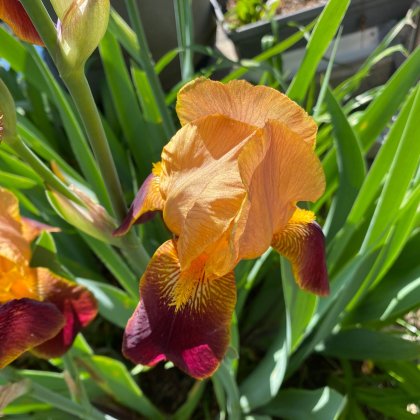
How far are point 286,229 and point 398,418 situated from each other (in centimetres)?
49

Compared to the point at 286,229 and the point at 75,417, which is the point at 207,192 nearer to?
the point at 286,229

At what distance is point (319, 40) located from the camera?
2.42 ft

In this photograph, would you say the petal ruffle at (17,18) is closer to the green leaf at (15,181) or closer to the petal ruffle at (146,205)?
the petal ruffle at (146,205)

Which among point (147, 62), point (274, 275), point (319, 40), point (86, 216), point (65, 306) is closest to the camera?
point (86, 216)

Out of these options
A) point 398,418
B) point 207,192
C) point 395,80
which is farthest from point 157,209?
point 398,418

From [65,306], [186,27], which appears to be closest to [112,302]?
[65,306]

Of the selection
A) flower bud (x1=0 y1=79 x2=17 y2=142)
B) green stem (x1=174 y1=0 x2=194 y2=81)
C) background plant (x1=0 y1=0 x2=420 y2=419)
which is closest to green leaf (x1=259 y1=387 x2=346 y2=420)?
background plant (x1=0 y1=0 x2=420 y2=419)

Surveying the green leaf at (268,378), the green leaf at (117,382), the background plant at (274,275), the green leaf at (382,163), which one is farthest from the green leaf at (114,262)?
the green leaf at (382,163)

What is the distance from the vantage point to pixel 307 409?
75 cm

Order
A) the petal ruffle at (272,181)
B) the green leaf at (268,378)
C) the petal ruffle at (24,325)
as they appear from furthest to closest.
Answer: the green leaf at (268,378) → the petal ruffle at (24,325) → the petal ruffle at (272,181)

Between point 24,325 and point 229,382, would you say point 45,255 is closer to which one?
point 24,325

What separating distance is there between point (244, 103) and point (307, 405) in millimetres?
487

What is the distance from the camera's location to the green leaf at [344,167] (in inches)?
30.4

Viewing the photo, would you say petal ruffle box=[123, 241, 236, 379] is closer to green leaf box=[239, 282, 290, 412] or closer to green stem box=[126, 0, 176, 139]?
green leaf box=[239, 282, 290, 412]
